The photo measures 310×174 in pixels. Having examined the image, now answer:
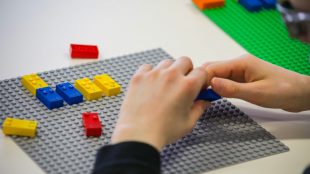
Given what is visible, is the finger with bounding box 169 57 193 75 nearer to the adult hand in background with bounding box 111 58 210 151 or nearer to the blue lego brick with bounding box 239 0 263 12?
the adult hand in background with bounding box 111 58 210 151

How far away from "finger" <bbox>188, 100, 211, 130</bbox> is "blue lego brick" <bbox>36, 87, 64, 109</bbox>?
10.3 inches

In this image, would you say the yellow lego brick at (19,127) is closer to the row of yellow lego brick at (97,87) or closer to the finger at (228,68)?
the row of yellow lego brick at (97,87)

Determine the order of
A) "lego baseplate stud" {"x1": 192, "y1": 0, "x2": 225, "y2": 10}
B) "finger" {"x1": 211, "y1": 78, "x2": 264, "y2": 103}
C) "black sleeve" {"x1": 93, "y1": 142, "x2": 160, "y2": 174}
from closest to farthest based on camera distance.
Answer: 1. "black sleeve" {"x1": 93, "y1": 142, "x2": 160, "y2": 174}
2. "finger" {"x1": 211, "y1": 78, "x2": 264, "y2": 103}
3. "lego baseplate stud" {"x1": 192, "y1": 0, "x2": 225, "y2": 10}

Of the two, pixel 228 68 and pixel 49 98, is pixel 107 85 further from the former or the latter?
pixel 228 68

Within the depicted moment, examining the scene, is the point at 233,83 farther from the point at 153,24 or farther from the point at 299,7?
the point at 153,24

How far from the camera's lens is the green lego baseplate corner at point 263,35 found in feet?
4.81

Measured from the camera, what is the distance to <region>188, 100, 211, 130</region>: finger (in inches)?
43.7

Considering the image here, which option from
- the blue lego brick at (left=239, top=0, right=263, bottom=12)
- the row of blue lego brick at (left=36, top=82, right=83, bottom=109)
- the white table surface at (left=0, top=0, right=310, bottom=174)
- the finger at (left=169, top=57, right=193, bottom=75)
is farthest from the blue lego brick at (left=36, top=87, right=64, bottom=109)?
the blue lego brick at (left=239, top=0, right=263, bottom=12)

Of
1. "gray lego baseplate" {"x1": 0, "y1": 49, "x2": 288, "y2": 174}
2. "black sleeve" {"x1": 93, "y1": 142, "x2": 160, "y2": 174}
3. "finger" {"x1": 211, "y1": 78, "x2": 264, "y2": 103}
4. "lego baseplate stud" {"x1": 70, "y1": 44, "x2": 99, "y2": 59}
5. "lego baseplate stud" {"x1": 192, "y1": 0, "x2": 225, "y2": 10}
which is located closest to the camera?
"black sleeve" {"x1": 93, "y1": 142, "x2": 160, "y2": 174}

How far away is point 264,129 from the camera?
1.22 meters

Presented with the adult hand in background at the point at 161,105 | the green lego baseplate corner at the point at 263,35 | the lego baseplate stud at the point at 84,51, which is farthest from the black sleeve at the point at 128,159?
the green lego baseplate corner at the point at 263,35

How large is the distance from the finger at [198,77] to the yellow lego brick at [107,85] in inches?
7.6

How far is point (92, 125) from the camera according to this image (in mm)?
1139

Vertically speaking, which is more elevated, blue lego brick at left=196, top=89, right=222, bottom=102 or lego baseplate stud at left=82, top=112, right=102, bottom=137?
blue lego brick at left=196, top=89, right=222, bottom=102
